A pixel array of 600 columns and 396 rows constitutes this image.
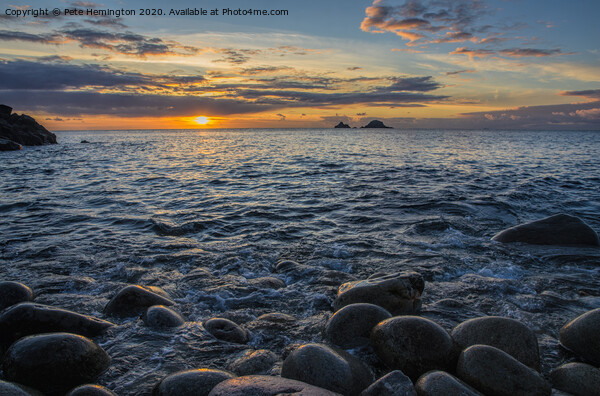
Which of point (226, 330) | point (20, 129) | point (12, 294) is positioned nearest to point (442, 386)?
point (226, 330)

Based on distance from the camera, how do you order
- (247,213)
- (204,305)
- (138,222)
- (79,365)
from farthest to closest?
(247,213) → (138,222) → (204,305) → (79,365)

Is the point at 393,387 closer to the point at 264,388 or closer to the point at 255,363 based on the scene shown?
the point at 264,388

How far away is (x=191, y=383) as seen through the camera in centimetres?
344

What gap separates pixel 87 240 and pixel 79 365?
628 cm

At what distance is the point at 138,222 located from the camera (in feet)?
35.8

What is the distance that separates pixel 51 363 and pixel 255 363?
7.11 feet

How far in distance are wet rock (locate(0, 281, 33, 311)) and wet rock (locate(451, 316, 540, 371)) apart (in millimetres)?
6542

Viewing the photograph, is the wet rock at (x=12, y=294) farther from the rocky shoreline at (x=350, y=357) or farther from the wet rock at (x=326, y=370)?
the wet rock at (x=326, y=370)

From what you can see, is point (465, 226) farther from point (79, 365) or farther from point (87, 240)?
point (87, 240)

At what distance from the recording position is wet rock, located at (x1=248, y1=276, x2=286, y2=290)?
6.42m

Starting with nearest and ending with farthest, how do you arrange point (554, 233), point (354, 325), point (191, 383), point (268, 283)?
1. point (191, 383)
2. point (354, 325)
3. point (268, 283)
4. point (554, 233)

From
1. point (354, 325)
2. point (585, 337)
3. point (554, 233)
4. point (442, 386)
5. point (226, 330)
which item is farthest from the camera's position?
point (554, 233)

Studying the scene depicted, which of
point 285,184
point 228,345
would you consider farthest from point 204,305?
point 285,184

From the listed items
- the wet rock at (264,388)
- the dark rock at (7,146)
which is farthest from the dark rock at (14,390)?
the dark rock at (7,146)
